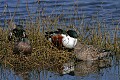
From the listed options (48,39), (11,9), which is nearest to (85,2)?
(11,9)

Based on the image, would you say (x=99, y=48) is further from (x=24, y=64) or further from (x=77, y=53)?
(x=24, y=64)

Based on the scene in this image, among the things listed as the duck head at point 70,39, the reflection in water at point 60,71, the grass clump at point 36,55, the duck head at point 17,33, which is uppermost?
the duck head at point 17,33

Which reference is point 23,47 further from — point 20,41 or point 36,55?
point 36,55

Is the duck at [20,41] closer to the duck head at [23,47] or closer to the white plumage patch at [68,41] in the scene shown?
the duck head at [23,47]

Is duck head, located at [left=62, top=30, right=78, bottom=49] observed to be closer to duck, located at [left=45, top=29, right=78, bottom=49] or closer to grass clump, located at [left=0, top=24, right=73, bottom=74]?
duck, located at [left=45, top=29, right=78, bottom=49]

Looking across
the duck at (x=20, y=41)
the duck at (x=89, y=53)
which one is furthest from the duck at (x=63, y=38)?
the duck at (x=20, y=41)

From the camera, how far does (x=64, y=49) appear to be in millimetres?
12484

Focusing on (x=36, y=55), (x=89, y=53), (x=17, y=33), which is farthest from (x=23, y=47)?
(x=89, y=53)

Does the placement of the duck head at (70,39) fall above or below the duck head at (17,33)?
below

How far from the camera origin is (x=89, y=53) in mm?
12047

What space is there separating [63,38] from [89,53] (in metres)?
0.99

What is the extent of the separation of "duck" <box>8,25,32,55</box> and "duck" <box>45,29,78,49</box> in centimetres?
74

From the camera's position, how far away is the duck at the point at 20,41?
11680 mm

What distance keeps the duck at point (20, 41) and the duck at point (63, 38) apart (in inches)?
29.1
